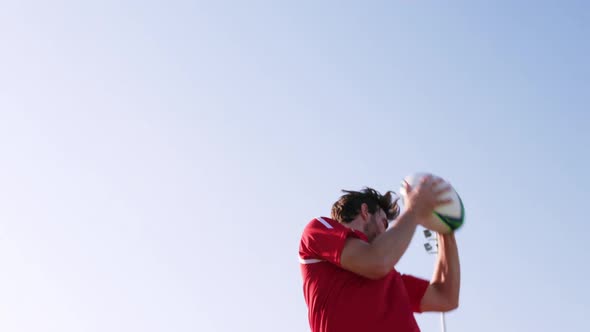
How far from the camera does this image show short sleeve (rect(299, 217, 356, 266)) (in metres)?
4.29

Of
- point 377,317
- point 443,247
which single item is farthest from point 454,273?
point 377,317

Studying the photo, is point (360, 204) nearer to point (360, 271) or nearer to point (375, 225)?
point (375, 225)

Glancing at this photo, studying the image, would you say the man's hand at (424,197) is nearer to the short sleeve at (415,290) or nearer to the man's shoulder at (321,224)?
the man's shoulder at (321,224)

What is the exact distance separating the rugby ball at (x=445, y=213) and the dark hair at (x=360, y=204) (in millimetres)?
449

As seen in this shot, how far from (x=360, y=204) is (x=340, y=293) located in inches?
32.7

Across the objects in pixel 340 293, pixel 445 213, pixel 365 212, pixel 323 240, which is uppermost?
pixel 365 212

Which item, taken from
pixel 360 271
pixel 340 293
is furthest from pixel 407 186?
pixel 340 293

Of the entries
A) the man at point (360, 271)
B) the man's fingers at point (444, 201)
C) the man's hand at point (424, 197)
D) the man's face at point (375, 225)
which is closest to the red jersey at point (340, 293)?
the man at point (360, 271)

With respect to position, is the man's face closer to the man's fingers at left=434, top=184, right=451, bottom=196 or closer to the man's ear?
the man's ear

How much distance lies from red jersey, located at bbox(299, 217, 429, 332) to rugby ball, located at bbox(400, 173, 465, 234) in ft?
1.30

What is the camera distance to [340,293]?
432cm

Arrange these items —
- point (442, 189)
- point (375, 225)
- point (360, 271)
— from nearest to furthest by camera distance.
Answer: point (360, 271) → point (442, 189) → point (375, 225)

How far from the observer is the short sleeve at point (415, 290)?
5.04m

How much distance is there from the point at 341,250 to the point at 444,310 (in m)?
1.21
